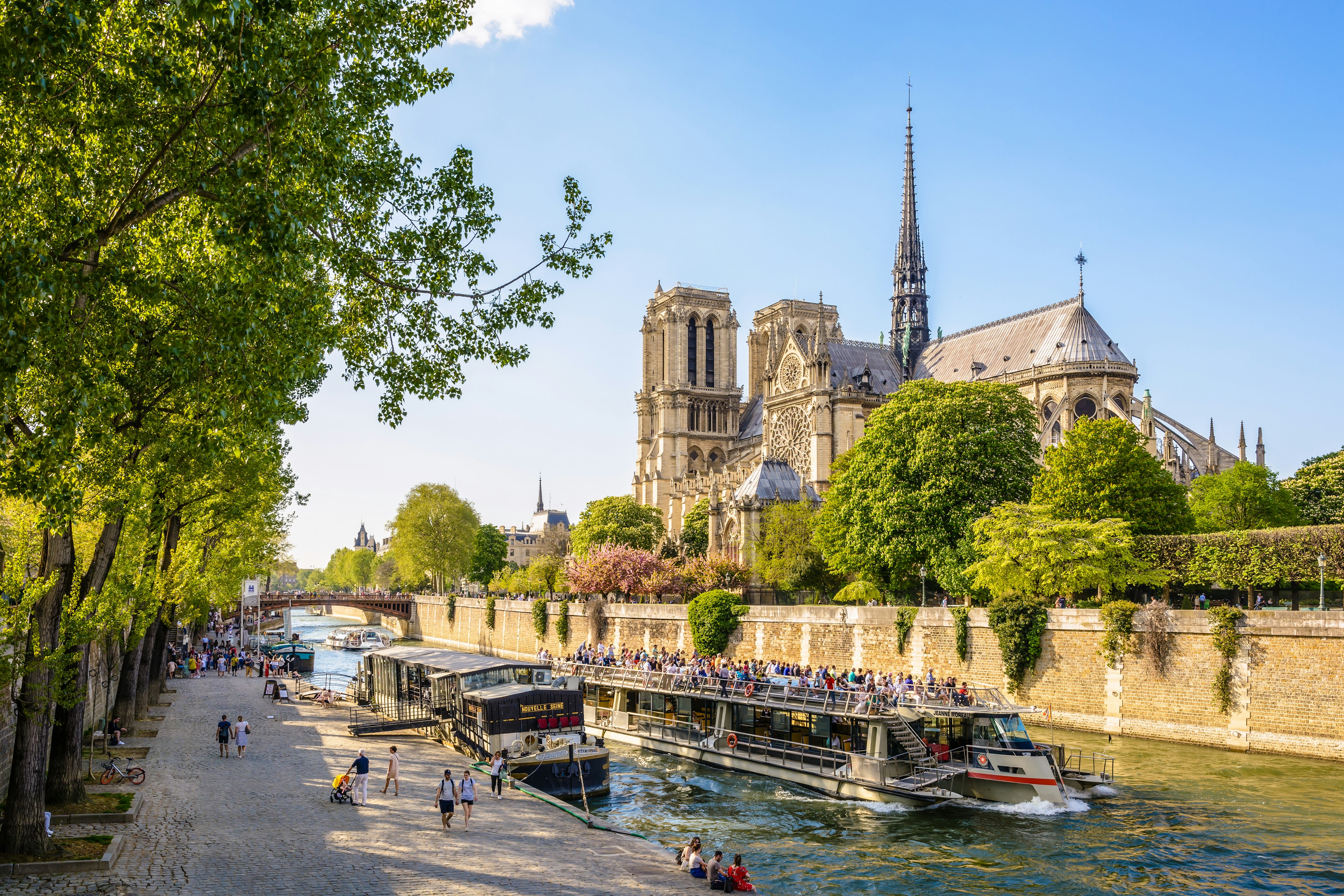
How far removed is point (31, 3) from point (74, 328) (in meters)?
4.42

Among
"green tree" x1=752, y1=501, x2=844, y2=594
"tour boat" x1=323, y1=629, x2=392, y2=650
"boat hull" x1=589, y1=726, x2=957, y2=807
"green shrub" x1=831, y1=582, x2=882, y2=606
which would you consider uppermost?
"green tree" x1=752, y1=501, x2=844, y2=594

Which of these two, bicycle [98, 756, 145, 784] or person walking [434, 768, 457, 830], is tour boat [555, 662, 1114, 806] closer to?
person walking [434, 768, 457, 830]

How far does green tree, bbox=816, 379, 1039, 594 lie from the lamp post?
12.8 metres

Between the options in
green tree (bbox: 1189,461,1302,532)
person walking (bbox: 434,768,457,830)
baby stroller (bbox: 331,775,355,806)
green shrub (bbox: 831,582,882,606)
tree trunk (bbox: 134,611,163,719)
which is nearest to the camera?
person walking (bbox: 434,768,457,830)

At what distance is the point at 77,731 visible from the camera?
20.3 m

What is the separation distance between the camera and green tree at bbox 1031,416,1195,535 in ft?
149

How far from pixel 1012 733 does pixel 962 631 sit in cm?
1531

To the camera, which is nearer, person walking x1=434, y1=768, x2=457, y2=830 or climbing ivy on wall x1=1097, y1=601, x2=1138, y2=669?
person walking x1=434, y1=768, x2=457, y2=830

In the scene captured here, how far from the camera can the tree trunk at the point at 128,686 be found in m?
32.0

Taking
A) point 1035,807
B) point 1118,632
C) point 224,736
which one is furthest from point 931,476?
point 224,736

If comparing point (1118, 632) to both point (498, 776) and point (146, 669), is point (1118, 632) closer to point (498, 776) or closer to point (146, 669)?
point (498, 776)

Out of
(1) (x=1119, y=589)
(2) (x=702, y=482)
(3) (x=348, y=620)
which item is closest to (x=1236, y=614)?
(1) (x=1119, y=589)

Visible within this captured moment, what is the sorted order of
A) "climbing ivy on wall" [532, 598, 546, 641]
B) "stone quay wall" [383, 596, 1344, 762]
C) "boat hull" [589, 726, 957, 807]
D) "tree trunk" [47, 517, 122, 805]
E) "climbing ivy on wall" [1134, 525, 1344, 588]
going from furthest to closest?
1. "climbing ivy on wall" [532, 598, 546, 641]
2. "climbing ivy on wall" [1134, 525, 1344, 588]
3. "stone quay wall" [383, 596, 1344, 762]
4. "boat hull" [589, 726, 957, 807]
5. "tree trunk" [47, 517, 122, 805]

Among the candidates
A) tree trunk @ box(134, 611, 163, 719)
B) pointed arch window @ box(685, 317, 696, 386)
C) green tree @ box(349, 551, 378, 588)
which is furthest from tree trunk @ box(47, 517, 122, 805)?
green tree @ box(349, 551, 378, 588)
